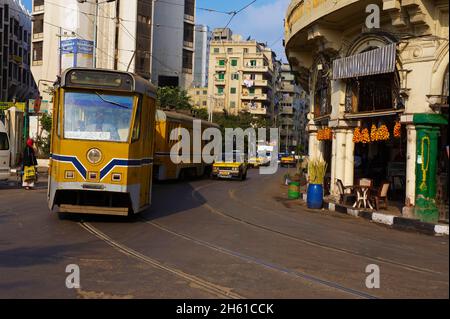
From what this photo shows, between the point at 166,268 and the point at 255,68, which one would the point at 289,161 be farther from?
the point at 166,268

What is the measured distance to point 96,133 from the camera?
1197cm

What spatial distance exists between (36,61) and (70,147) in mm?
52677

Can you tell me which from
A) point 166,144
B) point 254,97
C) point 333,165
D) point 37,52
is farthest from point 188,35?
point 333,165

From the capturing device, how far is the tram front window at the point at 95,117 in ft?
39.2

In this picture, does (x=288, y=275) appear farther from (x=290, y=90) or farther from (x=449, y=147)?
A: (x=290, y=90)

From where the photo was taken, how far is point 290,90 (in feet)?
417

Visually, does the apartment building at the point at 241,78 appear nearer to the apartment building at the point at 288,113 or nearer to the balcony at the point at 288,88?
the apartment building at the point at 288,113

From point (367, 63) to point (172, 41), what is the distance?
5367cm

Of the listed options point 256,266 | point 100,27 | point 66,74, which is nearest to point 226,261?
point 256,266

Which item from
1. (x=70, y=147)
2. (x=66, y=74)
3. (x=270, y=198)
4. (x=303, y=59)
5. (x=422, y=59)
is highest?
(x=303, y=59)

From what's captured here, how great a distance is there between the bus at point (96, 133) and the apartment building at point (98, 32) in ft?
155

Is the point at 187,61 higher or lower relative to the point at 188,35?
lower

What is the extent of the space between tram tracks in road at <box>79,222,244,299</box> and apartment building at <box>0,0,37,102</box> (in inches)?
2219

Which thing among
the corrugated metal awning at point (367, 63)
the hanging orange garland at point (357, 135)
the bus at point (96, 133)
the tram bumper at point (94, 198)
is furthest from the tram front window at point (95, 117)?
the hanging orange garland at point (357, 135)
